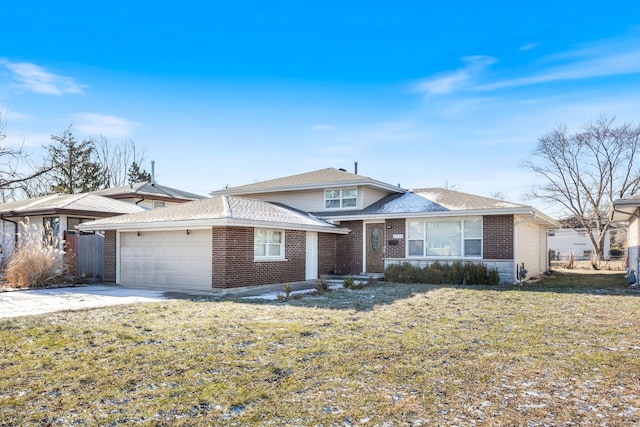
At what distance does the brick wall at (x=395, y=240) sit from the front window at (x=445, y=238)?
0.23 m

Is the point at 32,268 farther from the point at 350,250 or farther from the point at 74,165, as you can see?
the point at 74,165

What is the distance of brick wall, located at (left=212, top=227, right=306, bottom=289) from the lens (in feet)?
44.9

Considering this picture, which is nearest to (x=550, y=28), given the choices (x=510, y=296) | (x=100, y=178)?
(x=510, y=296)

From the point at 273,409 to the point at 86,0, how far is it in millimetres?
12068

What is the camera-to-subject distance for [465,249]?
17.0 m

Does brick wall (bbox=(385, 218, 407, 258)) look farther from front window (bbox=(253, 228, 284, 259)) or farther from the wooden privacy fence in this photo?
the wooden privacy fence

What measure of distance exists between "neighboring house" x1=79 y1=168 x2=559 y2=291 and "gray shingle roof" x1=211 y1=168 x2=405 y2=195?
6cm

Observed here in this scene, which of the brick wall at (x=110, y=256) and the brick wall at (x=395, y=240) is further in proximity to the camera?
the brick wall at (x=395, y=240)

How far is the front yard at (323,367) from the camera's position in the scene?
4254 mm

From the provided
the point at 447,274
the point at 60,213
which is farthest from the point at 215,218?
the point at 60,213

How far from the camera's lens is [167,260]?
1499 cm

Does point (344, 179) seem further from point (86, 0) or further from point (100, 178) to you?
point (100, 178)

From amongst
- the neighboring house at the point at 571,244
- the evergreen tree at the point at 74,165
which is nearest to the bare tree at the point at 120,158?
the evergreen tree at the point at 74,165

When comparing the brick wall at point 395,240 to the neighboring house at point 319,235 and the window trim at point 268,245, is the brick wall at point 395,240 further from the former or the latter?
the window trim at point 268,245
